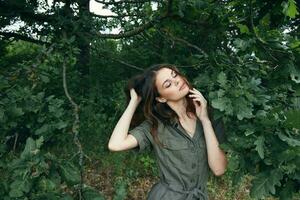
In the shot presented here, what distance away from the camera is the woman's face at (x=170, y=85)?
2.57m

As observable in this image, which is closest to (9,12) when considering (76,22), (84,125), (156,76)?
(76,22)

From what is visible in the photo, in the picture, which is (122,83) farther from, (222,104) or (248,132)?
(248,132)

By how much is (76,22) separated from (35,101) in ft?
3.66

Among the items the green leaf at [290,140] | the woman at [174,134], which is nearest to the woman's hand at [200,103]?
the woman at [174,134]

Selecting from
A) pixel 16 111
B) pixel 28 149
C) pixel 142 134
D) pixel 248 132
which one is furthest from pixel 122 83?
pixel 248 132

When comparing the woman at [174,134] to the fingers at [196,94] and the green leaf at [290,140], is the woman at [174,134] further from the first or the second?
the green leaf at [290,140]

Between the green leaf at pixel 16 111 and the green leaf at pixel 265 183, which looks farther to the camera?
the green leaf at pixel 16 111

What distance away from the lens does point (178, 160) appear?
2564mm

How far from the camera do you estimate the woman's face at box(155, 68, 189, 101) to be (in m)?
2.57

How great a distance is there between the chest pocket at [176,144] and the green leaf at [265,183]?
550 millimetres

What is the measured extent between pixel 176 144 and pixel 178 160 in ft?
0.28

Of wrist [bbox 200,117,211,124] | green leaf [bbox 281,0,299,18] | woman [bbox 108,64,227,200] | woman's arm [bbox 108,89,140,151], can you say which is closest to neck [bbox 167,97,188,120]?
woman [bbox 108,64,227,200]

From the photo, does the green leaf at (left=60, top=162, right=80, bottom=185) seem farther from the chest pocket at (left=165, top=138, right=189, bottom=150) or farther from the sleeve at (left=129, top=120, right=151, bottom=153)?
the chest pocket at (left=165, top=138, right=189, bottom=150)

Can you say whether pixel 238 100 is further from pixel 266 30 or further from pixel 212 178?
pixel 212 178
